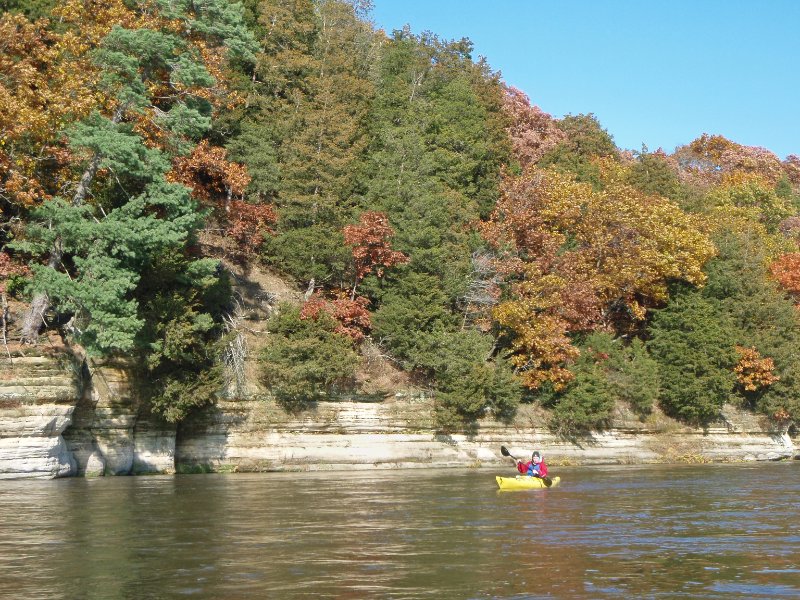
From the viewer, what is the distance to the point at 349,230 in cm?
4200

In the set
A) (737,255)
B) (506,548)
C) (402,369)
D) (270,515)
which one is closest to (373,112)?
(402,369)

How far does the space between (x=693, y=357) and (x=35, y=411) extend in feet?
101

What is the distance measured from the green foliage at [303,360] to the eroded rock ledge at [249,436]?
2.41 feet

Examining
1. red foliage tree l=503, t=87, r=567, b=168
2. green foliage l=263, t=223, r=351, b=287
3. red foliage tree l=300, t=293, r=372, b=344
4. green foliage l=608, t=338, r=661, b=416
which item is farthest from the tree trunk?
red foliage tree l=503, t=87, r=567, b=168

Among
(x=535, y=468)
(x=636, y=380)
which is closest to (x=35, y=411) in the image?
(x=535, y=468)

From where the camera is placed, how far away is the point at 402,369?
1666 inches

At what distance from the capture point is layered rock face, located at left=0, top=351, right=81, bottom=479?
2953 cm

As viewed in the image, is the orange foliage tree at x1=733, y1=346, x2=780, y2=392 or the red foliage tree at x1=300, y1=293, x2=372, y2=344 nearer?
the red foliage tree at x1=300, y1=293, x2=372, y2=344

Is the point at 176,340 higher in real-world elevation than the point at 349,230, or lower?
lower

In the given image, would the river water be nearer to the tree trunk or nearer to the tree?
the tree trunk

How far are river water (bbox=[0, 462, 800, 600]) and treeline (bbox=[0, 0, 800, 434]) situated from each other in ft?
26.3

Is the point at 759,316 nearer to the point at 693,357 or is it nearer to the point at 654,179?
the point at 693,357

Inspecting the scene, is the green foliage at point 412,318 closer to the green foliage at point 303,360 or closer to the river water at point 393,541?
the green foliage at point 303,360

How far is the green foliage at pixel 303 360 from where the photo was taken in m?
36.8
